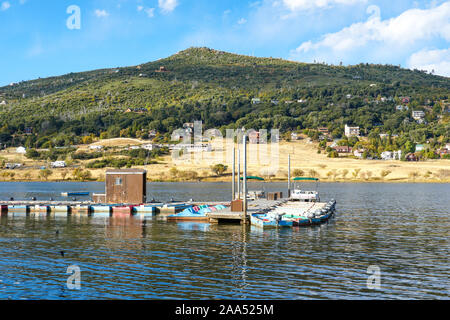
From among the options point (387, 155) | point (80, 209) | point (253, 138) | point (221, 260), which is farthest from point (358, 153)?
point (221, 260)

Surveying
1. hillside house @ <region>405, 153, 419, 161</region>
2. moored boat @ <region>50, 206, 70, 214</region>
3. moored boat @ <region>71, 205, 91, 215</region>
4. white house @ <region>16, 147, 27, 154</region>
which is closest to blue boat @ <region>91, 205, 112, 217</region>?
moored boat @ <region>71, 205, 91, 215</region>

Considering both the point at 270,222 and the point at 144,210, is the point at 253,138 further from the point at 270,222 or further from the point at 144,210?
the point at 270,222

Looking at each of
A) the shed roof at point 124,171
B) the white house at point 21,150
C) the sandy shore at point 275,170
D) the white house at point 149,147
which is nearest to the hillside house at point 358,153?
the sandy shore at point 275,170

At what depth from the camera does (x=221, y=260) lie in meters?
36.4

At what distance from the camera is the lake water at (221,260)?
28062 mm

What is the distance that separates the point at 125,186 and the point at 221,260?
128 feet

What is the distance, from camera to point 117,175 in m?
71.5

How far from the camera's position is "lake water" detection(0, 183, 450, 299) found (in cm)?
2806

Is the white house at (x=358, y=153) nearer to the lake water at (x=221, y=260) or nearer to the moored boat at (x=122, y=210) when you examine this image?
the lake water at (x=221, y=260)

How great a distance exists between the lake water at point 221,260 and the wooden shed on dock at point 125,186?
11173mm

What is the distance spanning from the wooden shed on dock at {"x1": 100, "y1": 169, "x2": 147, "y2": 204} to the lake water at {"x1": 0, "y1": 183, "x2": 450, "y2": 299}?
1117cm

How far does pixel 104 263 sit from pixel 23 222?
30.1m
